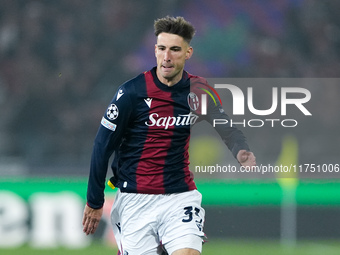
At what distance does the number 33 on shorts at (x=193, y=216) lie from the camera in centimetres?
421

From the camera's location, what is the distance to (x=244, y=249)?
793cm

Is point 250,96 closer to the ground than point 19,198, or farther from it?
farther from it

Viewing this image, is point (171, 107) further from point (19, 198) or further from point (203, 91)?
point (19, 198)

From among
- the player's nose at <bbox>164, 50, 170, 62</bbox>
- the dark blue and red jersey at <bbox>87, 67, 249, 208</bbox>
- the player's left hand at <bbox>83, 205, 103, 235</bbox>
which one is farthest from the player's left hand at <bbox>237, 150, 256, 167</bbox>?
the player's left hand at <bbox>83, 205, 103, 235</bbox>

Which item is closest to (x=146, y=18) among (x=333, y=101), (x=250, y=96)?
(x=250, y=96)

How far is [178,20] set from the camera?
4.38 metres

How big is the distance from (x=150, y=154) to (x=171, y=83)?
0.45 m

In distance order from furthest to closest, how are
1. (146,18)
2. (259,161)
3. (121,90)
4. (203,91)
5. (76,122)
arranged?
(146,18)
(76,122)
(259,161)
(203,91)
(121,90)

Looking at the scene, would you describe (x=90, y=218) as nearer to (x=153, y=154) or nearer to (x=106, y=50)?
(x=153, y=154)

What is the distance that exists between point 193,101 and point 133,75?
4796 millimetres

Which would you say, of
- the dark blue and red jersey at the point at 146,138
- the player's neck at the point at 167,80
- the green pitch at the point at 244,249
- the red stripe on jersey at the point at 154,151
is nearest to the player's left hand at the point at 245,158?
the dark blue and red jersey at the point at 146,138

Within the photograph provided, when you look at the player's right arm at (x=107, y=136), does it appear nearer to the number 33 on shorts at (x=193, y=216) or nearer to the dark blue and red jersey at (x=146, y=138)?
the dark blue and red jersey at (x=146, y=138)

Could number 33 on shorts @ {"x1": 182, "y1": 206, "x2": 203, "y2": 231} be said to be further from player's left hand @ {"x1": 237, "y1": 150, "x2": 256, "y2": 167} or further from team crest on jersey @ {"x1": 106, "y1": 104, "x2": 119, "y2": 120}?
team crest on jersey @ {"x1": 106, "y1": 104, "x2": 119, "y2": 120}

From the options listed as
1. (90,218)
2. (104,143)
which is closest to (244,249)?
(90,218)
